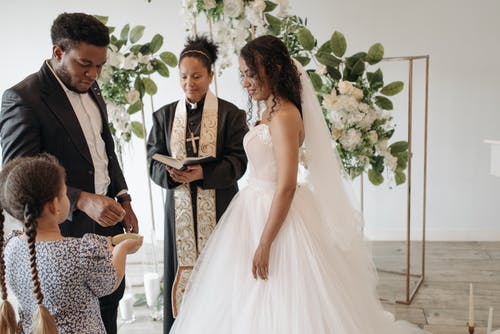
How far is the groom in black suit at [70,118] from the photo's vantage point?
5.83 feet

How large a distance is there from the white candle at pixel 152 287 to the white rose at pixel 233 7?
5.66 feet

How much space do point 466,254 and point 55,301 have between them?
3.57 m

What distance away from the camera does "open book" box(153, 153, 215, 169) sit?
2260 millimetres

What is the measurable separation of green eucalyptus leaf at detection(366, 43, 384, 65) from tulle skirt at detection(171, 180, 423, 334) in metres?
1.05

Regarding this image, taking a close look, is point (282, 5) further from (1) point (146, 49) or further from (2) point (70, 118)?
(2) point (70, 118)

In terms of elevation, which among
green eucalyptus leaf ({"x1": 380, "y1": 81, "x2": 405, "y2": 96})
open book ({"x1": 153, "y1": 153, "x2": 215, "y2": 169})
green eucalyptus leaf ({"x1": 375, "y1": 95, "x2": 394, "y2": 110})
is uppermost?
green eucalyptus leaf ({"x1": 380, "y1": 81, "x2": 405, "y2": 96})

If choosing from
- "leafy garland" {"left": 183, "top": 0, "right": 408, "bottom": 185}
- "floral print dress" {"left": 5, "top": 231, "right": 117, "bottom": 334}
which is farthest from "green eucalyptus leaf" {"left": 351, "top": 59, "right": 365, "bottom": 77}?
"floral print dress" {"left": 5, "top": 231, "right": 117, "bottom": 334}

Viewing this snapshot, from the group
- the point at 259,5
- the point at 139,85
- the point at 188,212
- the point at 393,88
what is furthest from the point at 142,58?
the point at 393,88

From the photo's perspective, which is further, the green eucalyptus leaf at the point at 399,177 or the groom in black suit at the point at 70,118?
the green eucalyptus leaf at the point at 399,177

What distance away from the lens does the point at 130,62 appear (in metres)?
2.84

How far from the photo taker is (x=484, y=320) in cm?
298

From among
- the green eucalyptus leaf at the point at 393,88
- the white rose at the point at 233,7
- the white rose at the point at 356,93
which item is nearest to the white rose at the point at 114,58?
the white rose at the point at 233,7

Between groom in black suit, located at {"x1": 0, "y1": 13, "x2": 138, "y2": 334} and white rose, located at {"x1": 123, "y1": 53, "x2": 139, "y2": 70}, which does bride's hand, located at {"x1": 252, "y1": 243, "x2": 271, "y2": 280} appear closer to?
groom in black suit, located at {"x1": 0, "y1": 13, "x2": 138, "y2": 334}

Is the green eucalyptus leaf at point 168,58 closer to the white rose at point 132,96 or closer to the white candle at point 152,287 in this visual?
the white rose at point 132,96
